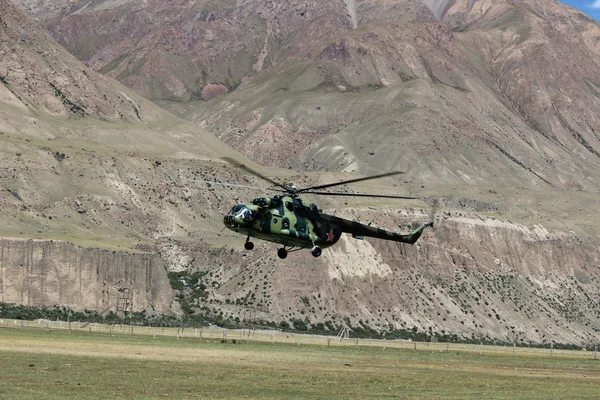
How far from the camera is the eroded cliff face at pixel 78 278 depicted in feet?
391

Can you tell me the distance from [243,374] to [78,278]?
79.0m

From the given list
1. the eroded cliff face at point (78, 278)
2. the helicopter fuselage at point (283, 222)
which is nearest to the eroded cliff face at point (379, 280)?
the eroded cliff face at point (78, 278)

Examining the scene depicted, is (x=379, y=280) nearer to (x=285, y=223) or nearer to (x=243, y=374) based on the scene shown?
(x=285, y=223)

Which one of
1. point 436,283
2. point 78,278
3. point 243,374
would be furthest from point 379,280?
point 243,374

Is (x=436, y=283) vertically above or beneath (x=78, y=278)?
above

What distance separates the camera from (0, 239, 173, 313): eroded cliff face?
119 meters

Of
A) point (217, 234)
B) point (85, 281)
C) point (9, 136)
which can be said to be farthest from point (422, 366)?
point (9, 136)

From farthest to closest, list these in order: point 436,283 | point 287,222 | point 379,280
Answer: point 436,283
point 379,280
point 287,222

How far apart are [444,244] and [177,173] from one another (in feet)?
150

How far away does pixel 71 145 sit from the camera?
582 ft

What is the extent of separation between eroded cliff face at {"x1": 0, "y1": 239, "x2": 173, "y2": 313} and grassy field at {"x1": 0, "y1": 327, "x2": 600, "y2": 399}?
47.4m

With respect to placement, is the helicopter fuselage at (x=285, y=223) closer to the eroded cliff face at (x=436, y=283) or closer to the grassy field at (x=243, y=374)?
the grassy field at (x=243, y=374)

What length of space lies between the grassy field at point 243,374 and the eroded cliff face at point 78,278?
4744 centimetres

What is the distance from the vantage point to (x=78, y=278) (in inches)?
4850
